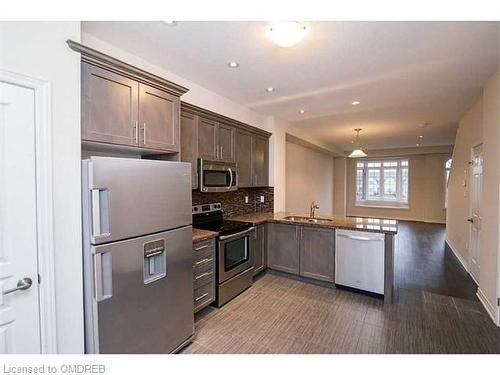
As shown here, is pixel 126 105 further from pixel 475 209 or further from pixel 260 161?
pixel 475 209

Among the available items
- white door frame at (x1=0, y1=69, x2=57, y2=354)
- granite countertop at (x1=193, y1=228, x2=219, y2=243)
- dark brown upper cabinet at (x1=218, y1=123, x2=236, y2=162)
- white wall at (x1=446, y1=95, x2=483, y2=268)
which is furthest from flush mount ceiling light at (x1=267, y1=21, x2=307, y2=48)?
white wall at (x1=446, y1=95, x2=483, y2=268)

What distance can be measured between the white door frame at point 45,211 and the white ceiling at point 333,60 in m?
0.83

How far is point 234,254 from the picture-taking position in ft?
10.4

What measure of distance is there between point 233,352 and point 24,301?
1562 millimetres

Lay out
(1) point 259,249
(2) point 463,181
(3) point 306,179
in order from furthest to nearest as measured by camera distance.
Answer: (3) point 306,179 → (2) point 463,181 → (1) point 259,249

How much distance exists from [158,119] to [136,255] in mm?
1149

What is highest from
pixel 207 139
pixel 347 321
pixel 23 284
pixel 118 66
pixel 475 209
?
pixel 118 66

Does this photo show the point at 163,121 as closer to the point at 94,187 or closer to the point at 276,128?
the point at 94,187

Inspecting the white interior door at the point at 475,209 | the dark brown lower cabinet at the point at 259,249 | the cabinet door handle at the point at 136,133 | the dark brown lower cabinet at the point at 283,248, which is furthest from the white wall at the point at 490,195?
the cabinet door handle at the point at 136,133

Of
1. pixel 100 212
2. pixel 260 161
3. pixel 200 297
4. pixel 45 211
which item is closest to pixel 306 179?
pixel 260 161

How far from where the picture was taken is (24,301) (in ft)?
4.78

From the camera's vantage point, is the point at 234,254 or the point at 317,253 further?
the point at 317,253

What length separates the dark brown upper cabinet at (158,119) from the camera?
6.79 ft

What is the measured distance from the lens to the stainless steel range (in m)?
2.90
